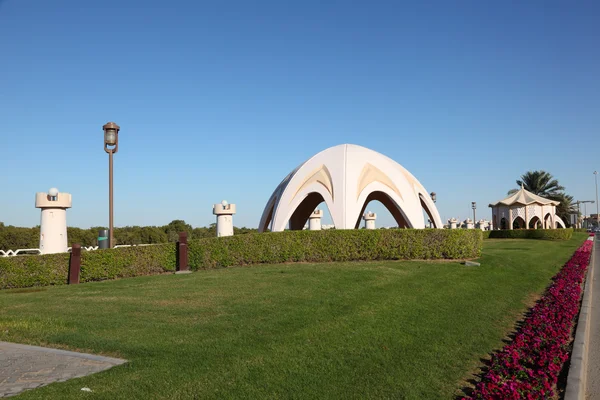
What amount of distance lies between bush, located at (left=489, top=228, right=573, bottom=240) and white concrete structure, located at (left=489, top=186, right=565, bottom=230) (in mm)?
3907

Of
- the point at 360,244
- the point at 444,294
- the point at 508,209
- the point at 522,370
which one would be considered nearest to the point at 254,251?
the point at 360,244

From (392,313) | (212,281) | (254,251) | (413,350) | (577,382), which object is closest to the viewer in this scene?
(577,382)

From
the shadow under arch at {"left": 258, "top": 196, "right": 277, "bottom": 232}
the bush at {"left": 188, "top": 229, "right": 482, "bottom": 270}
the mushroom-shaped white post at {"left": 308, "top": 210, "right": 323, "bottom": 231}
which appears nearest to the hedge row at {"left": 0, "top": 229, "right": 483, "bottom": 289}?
the bush at {"left": 188, "top": 229, "right": 482, "bottom": 270}

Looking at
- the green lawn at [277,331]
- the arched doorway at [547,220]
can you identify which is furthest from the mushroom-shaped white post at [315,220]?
the arched doorway at [547,220]

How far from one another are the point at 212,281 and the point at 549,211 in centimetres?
4518

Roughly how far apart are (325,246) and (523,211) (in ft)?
124

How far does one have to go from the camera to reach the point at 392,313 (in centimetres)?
787

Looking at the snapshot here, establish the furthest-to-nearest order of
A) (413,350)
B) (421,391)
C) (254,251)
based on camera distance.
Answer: (254,251) → (413,350) → (421,391)

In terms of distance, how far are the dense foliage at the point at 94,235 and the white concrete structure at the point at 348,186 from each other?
8.99 metres

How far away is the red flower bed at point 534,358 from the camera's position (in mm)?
4574

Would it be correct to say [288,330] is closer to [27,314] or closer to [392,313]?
[392,313]

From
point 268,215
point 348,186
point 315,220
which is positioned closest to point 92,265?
point 348,186

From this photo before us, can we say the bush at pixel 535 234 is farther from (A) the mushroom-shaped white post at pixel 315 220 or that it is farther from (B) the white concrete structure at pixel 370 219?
(A) the mushroom-shaped white post at pixel 315 220

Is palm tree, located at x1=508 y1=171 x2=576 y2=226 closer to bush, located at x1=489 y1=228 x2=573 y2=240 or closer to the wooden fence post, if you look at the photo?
bush, located at x1=489 y1=228 x2=573 y2=240
